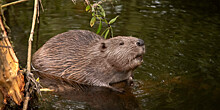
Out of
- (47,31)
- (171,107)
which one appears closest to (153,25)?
(47,31)

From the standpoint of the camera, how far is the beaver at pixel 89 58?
4.32 meters

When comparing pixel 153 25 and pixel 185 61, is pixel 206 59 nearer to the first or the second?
pixel 185 61

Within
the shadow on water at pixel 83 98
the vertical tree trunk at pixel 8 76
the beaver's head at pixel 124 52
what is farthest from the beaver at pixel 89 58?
the vertical tree trunk at pixel 8 76

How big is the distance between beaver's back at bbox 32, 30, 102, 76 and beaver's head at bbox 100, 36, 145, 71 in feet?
1.25

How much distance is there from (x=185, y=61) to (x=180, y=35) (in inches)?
47.3

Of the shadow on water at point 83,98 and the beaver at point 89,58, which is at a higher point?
the beaver at point 89,58

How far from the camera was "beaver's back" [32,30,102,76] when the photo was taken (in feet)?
15.5

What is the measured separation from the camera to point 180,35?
6.32 m

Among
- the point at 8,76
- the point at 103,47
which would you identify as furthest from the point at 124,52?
the point at 8,76

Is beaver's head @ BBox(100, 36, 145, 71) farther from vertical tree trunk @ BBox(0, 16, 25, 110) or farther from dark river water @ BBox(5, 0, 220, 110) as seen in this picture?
vertical tree trunk @ BBox(0, 16, 25, 110)

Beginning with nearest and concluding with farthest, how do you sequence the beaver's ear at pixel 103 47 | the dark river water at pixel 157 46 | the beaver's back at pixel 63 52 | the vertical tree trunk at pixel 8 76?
the vertical tree trunk at pixel 8 76 → the dark river water at pixel 157 46 → the beaver's ear at pixel 103 47 → the beaver's back at pixel 63 52

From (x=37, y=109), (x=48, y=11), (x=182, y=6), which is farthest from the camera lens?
(x=182, y=6)

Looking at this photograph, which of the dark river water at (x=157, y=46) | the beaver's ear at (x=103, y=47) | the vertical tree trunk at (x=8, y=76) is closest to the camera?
the vertical tree trunk at (x=8, y=76)

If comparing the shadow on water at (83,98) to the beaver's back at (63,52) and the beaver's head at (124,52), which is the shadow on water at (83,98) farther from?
the beaver's head at (124,52)
